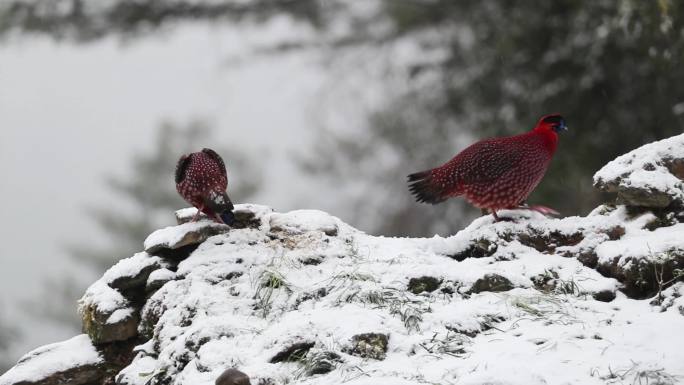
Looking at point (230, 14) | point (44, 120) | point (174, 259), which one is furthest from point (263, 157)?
point (44, 120)

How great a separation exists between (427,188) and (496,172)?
489 millimetres

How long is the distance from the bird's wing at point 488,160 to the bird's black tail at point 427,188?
0.17 meters

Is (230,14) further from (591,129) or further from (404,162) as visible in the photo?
(591,129)

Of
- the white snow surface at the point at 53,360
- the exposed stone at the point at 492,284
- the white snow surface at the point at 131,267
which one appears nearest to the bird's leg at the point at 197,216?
the white snow surface at the point at 131,267

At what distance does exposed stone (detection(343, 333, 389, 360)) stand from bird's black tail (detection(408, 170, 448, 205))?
158 cm

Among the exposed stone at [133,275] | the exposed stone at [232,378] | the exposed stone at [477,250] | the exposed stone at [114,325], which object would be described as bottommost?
the exposed stone at [232,378]

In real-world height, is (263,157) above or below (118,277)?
above

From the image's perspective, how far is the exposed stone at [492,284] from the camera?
432cm

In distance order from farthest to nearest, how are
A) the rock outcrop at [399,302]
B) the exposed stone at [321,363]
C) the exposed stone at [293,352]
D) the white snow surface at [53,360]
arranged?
the white snow surface at [53,360] → the exposed stone at [293,352] → the exposed stone at [321,363] → the rock outcrop at [399,302]

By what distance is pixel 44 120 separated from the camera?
295 ft

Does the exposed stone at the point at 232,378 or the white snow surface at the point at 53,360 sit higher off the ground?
the white snow surface at the point at 53,360

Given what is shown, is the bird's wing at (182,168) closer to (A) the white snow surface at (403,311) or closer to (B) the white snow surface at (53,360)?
(A) the white snow surface at (403,311)

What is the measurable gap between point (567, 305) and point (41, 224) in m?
71.0

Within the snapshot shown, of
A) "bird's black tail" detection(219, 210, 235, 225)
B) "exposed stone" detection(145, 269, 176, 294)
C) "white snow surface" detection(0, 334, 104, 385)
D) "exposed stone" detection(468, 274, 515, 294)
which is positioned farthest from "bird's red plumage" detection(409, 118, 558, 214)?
"white snow surface" detection(0, 334, 104, 385)
